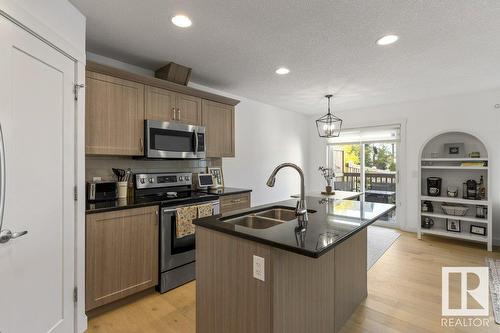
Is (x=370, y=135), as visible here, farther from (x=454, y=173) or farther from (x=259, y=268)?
(x=259, y=268)

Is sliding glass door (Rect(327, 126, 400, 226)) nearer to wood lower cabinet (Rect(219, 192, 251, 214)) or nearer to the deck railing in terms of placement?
the deck railing

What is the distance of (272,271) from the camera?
126 centimetres

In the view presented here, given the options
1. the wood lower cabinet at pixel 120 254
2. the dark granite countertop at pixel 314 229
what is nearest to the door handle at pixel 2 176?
the wood lower cabinet at pixel 120 254

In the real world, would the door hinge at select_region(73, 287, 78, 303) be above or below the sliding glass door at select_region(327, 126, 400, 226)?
below

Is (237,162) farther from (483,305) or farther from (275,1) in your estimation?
(483,305)

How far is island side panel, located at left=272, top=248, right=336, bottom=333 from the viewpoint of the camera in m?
1.29

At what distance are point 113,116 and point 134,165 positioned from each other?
0.69 metres

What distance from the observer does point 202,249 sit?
1634 millimetres

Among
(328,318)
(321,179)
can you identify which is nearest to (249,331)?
(328,318)

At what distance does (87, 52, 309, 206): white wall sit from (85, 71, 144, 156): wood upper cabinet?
1.18 meters

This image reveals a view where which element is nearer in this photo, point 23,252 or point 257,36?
point 23,252

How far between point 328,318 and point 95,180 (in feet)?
8.00

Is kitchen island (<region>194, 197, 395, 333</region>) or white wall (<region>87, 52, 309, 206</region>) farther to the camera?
white wall (<region>87, 52, 309, 206</region>)

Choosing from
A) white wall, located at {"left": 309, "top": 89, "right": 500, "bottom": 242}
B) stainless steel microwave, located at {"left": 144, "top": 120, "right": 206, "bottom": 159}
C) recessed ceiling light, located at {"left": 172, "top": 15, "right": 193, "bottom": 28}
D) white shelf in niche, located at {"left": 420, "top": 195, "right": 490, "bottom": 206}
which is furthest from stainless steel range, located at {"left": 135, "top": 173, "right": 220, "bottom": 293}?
white wall, located at {"left": 309, "top": 89, "right": 500, "bottom": 242}
